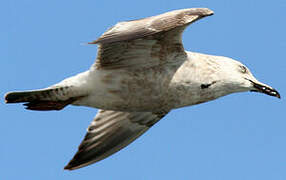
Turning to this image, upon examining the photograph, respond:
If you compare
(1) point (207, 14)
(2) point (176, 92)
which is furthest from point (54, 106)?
(1) point (207, 14)

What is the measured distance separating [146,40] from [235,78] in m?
1.56

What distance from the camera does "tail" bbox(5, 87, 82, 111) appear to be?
10218mm

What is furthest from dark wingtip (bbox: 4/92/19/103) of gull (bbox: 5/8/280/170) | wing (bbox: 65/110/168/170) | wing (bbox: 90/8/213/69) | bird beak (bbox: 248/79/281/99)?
bird beak (bbox: 248/79/281/99)

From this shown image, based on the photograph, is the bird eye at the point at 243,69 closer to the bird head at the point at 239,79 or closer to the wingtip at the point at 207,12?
the bird head at the point at 239,79

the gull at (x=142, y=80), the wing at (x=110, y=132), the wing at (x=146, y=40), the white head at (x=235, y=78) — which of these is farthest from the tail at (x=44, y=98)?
the white head at (x=235, y=78)

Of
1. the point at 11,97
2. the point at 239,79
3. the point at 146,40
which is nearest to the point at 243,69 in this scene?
the point at 239,79

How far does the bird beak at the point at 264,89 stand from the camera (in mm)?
10890

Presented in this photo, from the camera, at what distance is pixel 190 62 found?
1034 centimetres

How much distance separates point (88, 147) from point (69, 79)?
1776 mm

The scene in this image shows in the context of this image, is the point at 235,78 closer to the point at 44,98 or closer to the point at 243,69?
the point at 243,69

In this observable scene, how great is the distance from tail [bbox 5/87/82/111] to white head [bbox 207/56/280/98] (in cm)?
207

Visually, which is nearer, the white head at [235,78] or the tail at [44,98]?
the tail at [44,98]

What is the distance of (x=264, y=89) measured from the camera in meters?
10.9

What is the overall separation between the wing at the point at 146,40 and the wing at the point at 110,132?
170 centimetres
